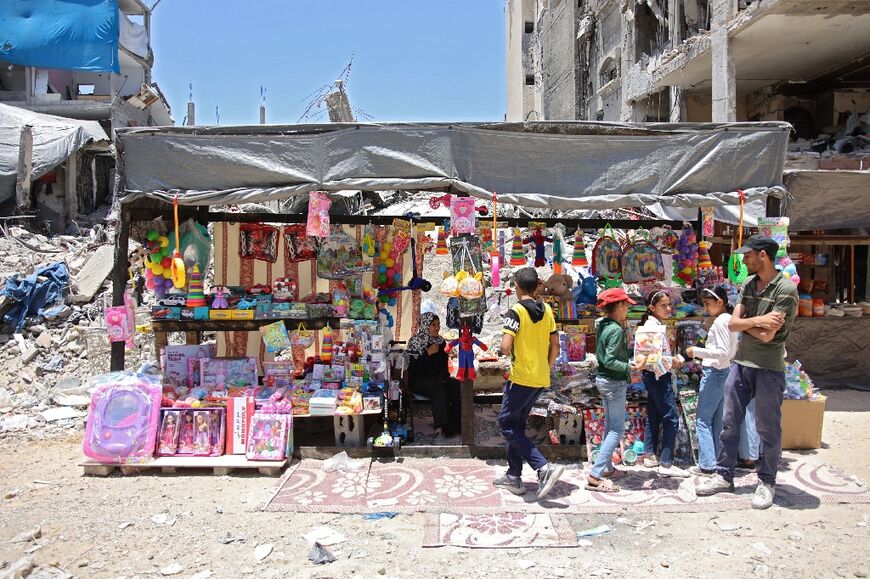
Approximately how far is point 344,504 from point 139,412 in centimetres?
226

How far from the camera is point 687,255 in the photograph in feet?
24.1

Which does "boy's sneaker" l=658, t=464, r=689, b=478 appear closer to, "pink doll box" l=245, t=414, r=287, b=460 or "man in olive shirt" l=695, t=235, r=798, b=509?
"man in olive shirt" l=695, t=235, r=798, b=509

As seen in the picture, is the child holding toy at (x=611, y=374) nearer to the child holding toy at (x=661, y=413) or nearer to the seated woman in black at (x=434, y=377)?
the child holding toy at (x=661, y=413)

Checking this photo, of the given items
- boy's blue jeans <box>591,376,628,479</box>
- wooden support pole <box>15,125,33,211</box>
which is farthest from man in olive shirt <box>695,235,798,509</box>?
wooden support pole <box>15,125,33,211</box>

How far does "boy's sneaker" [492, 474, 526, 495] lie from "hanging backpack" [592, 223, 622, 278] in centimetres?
288

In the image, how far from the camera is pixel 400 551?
4.34 metres

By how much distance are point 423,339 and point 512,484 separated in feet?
6.69

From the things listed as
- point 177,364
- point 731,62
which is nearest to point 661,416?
point 177,364

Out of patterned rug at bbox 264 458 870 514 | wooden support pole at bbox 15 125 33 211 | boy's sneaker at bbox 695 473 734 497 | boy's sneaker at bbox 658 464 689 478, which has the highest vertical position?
wooden support pole at bbox 15 125 33 211

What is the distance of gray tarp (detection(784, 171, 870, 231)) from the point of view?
8.95 m

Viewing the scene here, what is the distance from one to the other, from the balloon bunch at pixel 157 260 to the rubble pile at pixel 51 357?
2.35m

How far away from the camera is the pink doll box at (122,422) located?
18.9 ft

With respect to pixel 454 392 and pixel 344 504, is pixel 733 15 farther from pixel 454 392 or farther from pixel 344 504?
pixel 344 504

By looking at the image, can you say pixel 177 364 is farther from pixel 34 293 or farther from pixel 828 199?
pixel 828 199
